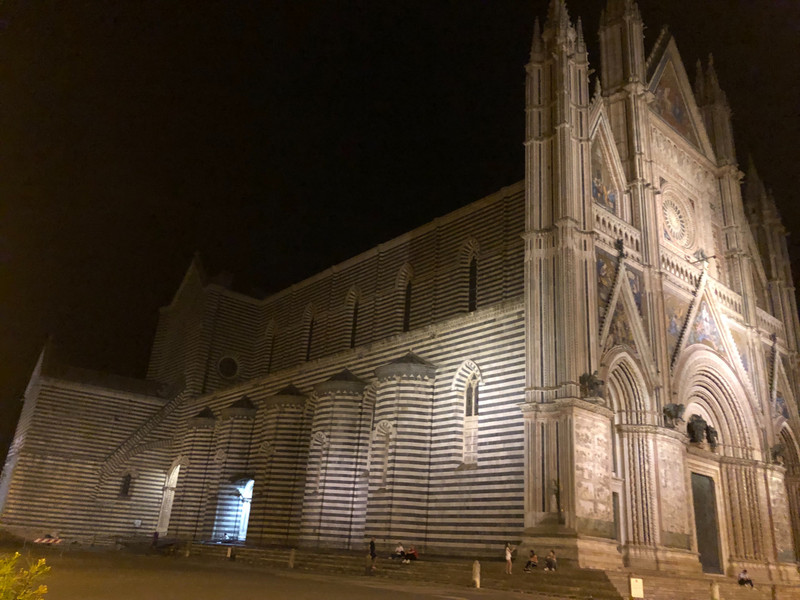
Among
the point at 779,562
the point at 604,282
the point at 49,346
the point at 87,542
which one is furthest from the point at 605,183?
the point at 49,346

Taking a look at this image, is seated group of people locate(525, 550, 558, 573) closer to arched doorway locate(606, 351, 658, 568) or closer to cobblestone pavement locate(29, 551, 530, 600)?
cobblestone pavement locate(29, 551, 530, 600)

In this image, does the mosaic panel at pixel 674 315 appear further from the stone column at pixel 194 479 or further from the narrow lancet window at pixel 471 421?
the stone column at pixel 194 479

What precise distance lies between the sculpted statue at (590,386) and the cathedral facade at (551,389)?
53mm

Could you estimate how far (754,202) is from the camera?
2714 centimetres

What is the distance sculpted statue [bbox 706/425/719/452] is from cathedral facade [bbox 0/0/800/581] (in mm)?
126

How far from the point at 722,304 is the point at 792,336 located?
4777 millimetres

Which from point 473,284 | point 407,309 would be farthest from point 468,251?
point 407,309

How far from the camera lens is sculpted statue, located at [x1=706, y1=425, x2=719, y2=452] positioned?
20.3 m

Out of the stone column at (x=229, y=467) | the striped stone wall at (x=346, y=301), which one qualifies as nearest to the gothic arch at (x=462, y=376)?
the striped stone wall at (x=346, y=301)

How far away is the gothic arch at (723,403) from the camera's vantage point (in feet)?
67.4

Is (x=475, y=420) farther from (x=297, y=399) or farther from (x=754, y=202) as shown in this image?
(x=754, y=202)

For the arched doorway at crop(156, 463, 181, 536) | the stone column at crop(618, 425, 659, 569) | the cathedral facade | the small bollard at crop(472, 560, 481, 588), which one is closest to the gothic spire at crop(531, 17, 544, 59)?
the cathedral facade

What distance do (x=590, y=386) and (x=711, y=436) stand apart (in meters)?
7.09

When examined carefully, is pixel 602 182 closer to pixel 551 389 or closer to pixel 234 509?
pixel 551 389
